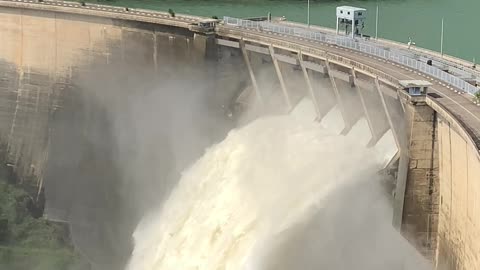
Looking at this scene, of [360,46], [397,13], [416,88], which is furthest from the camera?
[397,13]

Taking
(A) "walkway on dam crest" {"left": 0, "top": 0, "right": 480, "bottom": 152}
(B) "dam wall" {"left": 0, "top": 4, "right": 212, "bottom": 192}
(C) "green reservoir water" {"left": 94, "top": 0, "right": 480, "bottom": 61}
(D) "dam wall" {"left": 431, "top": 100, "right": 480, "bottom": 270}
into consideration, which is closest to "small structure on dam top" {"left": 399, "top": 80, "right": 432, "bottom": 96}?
(A) "walkway on dam crest" {"left": 0, "top": 0, "right": 480, "bottom": 152}

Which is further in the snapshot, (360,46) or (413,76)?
(360,46)

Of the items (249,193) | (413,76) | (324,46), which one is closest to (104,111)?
(324,46)

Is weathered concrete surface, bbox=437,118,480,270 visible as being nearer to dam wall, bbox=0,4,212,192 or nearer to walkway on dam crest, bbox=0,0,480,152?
walkway on dam crest, bbox=0,0,480,152

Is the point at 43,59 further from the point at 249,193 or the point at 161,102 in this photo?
the point at 249,193

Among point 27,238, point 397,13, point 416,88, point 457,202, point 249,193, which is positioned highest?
point 397,13

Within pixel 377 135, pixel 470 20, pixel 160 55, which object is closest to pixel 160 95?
pixel 160 55
